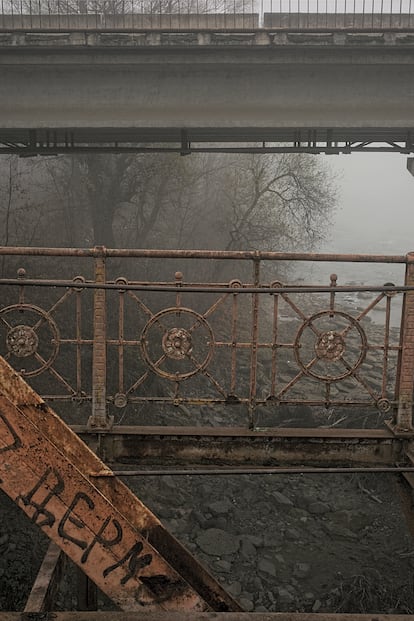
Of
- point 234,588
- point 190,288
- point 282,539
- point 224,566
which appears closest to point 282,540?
point 282,539

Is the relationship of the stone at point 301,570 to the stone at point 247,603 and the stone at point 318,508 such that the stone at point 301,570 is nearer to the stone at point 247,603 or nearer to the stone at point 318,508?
the stone at point 247,603

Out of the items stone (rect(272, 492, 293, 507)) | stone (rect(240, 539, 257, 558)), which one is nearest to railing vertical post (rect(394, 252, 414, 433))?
stone (rect(240, 539, 257, 558))

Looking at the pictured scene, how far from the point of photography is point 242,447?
13.9 feet

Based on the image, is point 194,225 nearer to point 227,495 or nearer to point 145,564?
point 227,495

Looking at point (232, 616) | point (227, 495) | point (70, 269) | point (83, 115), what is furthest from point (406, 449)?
point (70, 269)

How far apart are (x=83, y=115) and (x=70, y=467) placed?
A: 11707mm

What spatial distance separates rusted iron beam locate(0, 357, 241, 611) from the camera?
2458mm

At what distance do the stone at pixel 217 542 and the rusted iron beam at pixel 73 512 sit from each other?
5964mm

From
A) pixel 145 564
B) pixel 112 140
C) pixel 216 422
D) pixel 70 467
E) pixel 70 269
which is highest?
pixel 112 140

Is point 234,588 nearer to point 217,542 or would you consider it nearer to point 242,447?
point 217,542

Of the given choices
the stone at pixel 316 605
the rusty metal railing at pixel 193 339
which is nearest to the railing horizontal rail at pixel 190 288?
the rusty metal railing at pixel 193 339

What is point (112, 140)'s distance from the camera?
15.1 meters

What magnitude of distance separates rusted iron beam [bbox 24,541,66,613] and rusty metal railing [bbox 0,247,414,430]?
1093 millimetres

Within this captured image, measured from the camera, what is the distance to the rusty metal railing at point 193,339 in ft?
13.6
